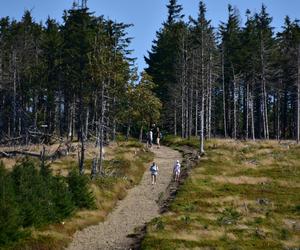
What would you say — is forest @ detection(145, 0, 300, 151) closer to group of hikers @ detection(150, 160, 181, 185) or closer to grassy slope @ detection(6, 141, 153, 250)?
grassy slope @ detection(6, 141, 153, 250)

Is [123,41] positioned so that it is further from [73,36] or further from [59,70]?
[59,70]

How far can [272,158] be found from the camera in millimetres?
49938

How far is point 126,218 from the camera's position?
30156 millimetres

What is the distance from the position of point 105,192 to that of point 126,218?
15.2ft

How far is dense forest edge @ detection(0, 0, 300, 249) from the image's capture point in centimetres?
2627

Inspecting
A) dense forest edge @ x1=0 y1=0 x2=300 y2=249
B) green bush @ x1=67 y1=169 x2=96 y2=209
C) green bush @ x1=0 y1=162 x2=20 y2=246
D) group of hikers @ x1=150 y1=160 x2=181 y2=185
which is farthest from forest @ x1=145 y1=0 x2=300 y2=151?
green bush @ x1=0 y1=162 x2=20 y2=246

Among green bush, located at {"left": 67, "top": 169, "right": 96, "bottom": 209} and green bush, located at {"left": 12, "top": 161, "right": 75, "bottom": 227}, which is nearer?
green bush, located at {"left": 12, "top": 161, "right": 75, "bottom": 227}

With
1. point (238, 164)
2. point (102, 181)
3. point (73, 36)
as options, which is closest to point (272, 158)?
point (238, 164)

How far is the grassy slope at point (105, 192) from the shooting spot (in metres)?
23.4

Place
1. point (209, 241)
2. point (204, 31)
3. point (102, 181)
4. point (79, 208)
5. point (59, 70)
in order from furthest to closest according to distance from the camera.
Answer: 1. point (59, 70)
2. point (204, 31)
3. point (102, 181)
4. point (79, 208)
5. point (209, 241)

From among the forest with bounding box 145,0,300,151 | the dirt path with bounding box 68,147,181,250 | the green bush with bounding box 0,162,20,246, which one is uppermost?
the forest with bounding box 145,0,300,151

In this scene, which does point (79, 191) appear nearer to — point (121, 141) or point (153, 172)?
point (153, 172)

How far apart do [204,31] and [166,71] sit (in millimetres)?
26755

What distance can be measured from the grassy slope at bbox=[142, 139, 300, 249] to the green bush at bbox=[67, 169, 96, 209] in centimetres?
434
